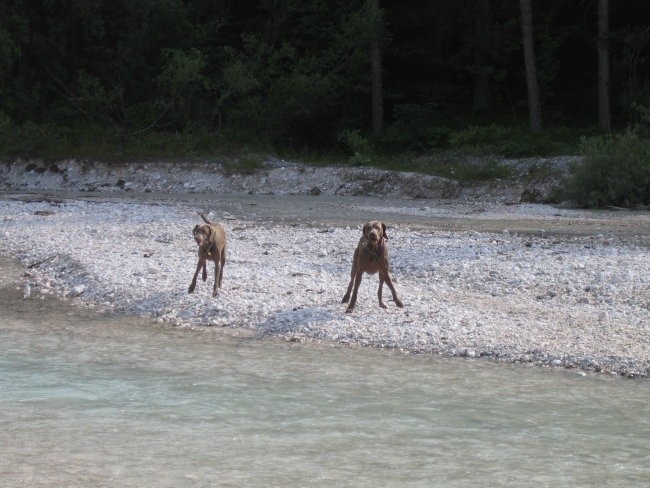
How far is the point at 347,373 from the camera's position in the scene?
30.5 ft

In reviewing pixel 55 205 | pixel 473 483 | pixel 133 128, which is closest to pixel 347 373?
pixel 473 483

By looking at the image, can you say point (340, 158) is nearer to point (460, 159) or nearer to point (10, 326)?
point (460, 159)

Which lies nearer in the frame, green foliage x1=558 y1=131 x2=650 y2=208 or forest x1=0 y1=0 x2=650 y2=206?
green foliage x1=558 y1=131 x2=650 y2=208

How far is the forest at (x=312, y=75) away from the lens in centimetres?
3738

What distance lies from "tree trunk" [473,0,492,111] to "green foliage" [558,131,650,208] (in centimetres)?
1201

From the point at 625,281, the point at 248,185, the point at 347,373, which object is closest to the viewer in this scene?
the point at 347,373

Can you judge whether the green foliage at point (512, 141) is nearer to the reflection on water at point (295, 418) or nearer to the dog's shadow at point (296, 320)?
the dog's shadow at point (296, 320)

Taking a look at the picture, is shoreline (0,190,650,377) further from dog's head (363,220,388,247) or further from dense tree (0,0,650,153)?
dense tree (0,0,650,153)

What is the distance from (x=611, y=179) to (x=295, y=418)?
21575 millimetres

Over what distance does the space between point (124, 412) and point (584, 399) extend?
4041mm

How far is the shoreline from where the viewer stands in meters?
10.5

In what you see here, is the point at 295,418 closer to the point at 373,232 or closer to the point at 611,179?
the point at 373,232

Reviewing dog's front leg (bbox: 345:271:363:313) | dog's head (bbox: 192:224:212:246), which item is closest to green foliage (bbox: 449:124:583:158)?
dog's head (bbox: 192:224:212:246)

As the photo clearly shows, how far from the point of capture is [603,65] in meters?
36.2
